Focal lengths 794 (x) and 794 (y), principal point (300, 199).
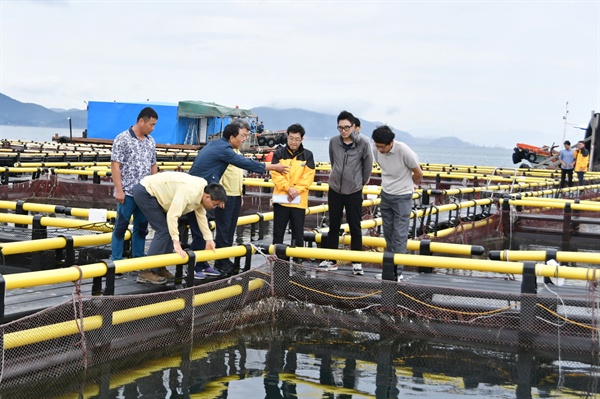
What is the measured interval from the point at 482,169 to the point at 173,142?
2040 cm

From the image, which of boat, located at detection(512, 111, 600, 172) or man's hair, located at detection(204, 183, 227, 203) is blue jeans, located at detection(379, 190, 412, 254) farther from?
boat, located at detection(512, 111, 600, 172)

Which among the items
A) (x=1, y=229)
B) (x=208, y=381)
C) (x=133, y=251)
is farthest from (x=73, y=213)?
(x=208, y=381)

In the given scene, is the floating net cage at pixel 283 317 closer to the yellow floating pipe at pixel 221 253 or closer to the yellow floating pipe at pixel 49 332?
the yellow floating pipe at pixel 49 332

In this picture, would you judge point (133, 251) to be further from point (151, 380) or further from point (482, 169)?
point (482, 169)

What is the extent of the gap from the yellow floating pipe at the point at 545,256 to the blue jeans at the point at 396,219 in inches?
48.4

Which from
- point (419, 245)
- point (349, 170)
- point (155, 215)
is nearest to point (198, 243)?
point (155, 215)

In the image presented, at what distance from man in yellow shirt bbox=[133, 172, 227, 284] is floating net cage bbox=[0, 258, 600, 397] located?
64 centimetres

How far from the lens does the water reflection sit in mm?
6578

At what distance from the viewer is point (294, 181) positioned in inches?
359

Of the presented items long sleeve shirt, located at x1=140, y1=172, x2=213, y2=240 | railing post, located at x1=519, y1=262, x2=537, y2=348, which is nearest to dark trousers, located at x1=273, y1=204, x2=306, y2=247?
long sleeve shirt, located at x1=140, y1=172, x2=213, y2=240

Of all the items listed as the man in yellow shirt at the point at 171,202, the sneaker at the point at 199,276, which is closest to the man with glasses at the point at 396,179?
the sneaker at the point at 199,276

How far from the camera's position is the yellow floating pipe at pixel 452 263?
789cm

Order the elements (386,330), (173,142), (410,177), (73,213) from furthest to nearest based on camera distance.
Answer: (173,142)
(73,213)
(410,177)
(386,330)

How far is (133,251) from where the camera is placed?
8.60 metres
